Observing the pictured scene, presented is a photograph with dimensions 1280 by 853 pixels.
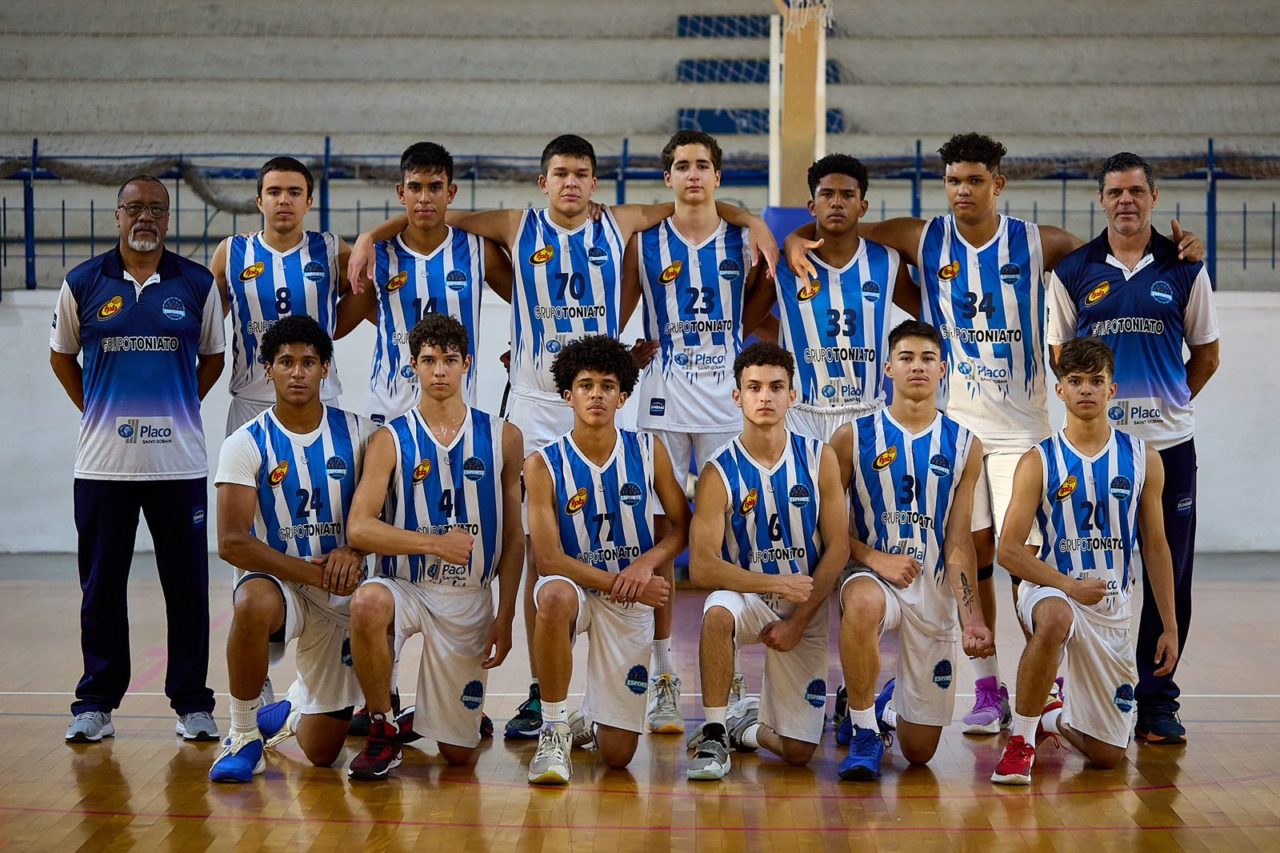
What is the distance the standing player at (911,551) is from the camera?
407 cm

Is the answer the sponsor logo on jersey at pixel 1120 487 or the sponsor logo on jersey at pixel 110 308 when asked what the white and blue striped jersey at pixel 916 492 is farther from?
the sponsor logo on jersey at pixel 110 308

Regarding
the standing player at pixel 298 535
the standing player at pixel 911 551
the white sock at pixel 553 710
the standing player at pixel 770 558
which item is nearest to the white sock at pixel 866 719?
the standing player at pixel 911 551

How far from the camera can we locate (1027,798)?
12.6 ft

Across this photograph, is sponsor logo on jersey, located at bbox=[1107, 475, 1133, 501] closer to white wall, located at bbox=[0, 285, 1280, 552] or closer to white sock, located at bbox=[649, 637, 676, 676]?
white sock, located at bbox=[649, 637, 676, 676]

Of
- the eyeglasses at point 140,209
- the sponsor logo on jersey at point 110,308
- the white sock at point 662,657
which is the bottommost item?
the white sock at point 662,657

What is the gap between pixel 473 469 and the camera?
4238 millimetres

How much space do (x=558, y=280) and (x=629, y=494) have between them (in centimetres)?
83

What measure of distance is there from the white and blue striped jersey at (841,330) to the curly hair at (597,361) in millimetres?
689

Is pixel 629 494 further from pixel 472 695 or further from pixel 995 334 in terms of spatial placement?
pixel 995 334

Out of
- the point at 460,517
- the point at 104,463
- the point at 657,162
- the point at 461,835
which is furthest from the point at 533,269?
the point at 657,162

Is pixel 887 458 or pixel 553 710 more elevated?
pixel 887 458

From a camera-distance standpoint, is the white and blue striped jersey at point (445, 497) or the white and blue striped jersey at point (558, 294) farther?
the white and blue striped jersey at point (558, 294)

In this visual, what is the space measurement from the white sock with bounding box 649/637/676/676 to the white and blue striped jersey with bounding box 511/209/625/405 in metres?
0.82

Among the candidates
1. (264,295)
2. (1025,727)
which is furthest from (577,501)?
(1025,727)
